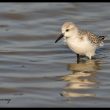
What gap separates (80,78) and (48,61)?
1.30 meters

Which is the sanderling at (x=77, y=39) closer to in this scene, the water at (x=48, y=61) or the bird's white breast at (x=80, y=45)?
the bird's white breast at (x=80, y=45)

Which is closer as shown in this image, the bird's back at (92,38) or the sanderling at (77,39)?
the sanderling at (77,39)

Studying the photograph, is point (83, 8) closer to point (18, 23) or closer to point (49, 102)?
point (18, 23)

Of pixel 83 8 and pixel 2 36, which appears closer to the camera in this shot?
pixel 2 36

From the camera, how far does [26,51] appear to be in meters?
12.0

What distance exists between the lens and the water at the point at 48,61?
8930 millimetres

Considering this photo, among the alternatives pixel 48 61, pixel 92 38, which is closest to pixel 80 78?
pixel 48 61

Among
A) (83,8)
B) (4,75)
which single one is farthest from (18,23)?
(4,75)

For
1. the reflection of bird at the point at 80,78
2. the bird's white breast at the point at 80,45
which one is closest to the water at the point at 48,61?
the reflection of bird at the point at 80,78

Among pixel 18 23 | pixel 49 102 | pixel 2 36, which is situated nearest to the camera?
pixel 49 102

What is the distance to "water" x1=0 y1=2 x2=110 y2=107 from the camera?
Result: 8.93 m

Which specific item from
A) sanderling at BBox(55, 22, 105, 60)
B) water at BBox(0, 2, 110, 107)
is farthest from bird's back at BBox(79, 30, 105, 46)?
water at BBox(0, 2, 110, 107)

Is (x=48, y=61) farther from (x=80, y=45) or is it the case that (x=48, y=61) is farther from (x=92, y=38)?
(x=92, y=38)

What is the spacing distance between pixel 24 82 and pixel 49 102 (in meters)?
1.31
